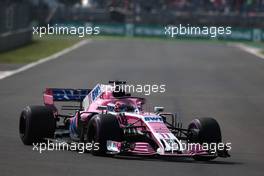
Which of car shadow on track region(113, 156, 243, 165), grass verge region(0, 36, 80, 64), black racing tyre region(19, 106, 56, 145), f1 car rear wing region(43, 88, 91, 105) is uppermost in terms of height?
f1 car rear wing region(43, 88, 91, 105)

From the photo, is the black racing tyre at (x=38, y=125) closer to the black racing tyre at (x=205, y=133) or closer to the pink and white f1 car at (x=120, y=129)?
the pink and white f1 car at (x=120, y=129)

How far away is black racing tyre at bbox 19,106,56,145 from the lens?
47.8 ft

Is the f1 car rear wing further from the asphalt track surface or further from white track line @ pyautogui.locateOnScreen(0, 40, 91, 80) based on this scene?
white track line @ pyautogui.locateOnScreen(0, 40, 91, 80)

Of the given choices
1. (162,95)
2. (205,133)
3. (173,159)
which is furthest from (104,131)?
(162,95)

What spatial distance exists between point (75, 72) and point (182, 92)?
9.20 metres

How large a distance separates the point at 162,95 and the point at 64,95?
1101 cm

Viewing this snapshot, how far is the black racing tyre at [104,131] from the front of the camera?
1309 centimetres

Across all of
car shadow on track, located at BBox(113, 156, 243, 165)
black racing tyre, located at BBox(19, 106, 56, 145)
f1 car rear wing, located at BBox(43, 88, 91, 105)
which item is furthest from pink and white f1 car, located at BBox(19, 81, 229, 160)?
f1 car rear wing, located at BBox(43, 88, 91, 105)

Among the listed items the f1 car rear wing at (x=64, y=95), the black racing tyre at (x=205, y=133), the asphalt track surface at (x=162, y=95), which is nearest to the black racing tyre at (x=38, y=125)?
the asphalt track surface at (x=162, y=95)

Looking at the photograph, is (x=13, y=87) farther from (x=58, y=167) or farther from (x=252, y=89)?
(x=58, y=167)

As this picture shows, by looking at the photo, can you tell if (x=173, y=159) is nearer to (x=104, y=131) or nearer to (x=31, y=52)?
(x=104, y=131)

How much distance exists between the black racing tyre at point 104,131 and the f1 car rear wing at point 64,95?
2428 millimetres

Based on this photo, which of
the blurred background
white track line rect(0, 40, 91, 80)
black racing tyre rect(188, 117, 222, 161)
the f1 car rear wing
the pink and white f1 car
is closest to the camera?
the pink and white f1 car

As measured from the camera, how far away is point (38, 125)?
14578 mm
